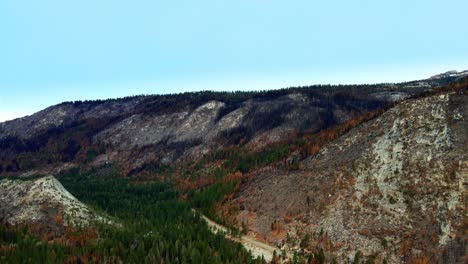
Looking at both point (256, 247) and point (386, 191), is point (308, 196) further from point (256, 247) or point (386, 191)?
point (256, 247)

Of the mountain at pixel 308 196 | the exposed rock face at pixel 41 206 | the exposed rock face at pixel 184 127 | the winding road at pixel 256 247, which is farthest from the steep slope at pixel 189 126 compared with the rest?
the exposed rock face at pixel 41 206

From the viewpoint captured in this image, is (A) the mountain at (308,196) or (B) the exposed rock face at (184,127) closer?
(A) the mountain at (308,196)

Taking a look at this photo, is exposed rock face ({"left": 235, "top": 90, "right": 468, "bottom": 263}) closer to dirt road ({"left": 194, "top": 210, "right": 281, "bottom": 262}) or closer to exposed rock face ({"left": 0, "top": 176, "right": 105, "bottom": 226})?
dirt road ({"left": 194, "top": 210, "right": 281, "bottom": 262})

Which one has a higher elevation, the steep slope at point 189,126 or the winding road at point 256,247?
the steep slope at point 189,126

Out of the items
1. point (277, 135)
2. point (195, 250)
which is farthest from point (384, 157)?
point (277, 135)

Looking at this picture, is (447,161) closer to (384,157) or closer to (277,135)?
(384,157)

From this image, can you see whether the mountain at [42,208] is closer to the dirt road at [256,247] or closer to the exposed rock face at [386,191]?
the dirt road at [256,247]

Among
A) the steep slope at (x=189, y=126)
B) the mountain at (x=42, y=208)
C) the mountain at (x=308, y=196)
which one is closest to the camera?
the mountain at (x=308, y=196)

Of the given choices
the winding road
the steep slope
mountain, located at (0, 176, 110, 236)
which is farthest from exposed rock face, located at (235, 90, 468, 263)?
the steep slope
